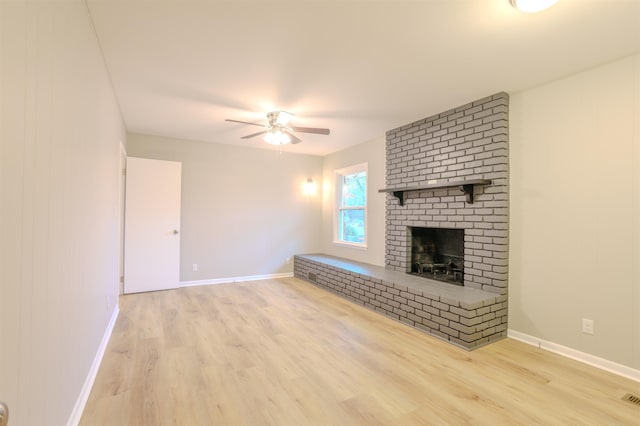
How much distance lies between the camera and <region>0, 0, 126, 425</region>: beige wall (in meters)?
0.92

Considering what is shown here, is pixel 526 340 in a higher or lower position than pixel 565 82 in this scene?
lower

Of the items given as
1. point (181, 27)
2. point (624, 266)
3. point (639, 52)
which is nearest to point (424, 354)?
point (624, 266)

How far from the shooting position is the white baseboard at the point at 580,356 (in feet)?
7.50

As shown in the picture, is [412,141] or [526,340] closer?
[526,340]

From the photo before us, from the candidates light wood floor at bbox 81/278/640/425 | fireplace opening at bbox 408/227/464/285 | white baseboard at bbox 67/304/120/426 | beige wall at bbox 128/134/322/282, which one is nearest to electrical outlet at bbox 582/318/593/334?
light wood floor at bbox 81/278/640/425

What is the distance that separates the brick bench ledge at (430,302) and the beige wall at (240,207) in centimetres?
171

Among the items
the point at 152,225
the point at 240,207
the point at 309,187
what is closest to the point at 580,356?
the point at 309,187

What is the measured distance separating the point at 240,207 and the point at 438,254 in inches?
136

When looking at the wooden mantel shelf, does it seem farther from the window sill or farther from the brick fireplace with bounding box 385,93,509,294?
the window sill

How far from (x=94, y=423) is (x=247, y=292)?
2938 mm

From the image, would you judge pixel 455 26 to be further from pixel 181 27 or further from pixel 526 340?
pixel 526 340

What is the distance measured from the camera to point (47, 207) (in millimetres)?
1253

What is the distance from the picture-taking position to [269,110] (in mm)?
3508

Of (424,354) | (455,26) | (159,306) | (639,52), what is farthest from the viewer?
(159,306)
